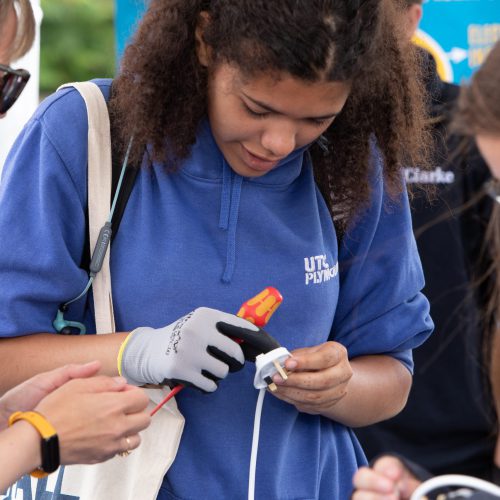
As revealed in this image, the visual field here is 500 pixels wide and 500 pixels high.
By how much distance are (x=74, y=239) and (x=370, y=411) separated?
2.29 feet

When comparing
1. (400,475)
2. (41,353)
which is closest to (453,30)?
(41,353)

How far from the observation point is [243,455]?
1.81 m

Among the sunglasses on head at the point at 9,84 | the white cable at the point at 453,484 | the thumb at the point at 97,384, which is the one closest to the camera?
the white cable at the point at 453,484

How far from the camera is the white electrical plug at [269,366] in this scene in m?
1.69

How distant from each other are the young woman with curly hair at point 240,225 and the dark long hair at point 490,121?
0.31 metres

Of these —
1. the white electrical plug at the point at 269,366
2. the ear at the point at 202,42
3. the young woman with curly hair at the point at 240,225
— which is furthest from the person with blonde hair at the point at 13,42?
the white electrical plug at the point at 269,366

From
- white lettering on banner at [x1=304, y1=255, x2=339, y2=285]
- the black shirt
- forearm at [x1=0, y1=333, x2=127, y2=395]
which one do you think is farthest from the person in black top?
forearm at [x1=0, y1=333, x2=127, y2=395]

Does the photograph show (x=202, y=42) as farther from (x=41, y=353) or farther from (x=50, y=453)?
(x=50, y=453)

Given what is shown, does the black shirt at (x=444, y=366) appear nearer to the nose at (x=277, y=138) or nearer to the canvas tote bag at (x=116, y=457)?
the nose at (x=277, y=138)

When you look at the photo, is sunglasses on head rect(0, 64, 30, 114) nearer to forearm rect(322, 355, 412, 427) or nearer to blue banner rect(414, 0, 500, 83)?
forearm rect(322, 355, 412, 427)

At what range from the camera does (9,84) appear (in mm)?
2088

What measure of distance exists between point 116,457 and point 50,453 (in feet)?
0.86

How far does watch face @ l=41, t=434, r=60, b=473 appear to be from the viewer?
1.54 m

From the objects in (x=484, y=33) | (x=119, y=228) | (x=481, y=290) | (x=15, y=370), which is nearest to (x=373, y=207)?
(x=481, y=290)
